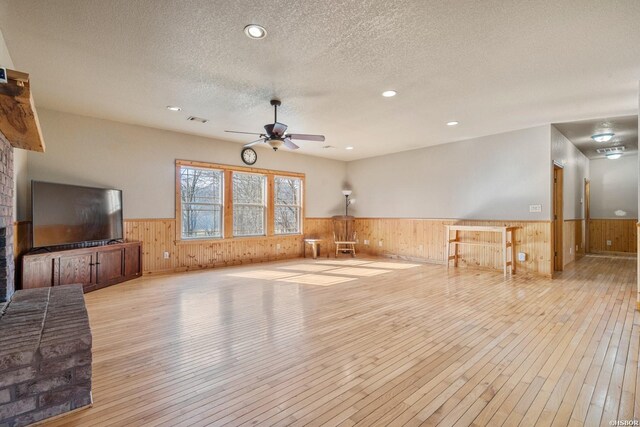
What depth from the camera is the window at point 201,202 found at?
6137mm

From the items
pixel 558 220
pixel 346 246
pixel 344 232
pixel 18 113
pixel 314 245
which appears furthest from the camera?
pixel 346 246

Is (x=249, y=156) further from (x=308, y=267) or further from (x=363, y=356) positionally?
(x=363, y=356)

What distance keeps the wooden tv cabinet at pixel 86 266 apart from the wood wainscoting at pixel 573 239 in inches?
322

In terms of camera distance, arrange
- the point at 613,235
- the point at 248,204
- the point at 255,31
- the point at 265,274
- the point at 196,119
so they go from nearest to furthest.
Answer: the point at 255,31 < the point at 196,119 < the point at 265,274 < the point at 248,204 < the point at 613,235

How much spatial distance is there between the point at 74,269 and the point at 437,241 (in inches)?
264

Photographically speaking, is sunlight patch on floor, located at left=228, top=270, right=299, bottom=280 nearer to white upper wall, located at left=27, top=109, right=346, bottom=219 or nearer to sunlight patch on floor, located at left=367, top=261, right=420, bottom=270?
white upper wall, located at left=27, top=109, right=346, bottom=219

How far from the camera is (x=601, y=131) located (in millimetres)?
5789

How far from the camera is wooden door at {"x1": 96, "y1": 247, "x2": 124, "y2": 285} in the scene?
14.9ft

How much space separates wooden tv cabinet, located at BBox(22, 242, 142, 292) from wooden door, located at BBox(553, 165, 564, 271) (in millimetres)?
7860

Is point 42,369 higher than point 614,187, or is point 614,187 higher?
point 614,187

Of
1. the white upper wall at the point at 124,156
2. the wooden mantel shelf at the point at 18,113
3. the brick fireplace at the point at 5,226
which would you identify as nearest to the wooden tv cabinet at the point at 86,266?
the white upper wall at the point at 124,156

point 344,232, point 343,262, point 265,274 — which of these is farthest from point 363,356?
point 344,232

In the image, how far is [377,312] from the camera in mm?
3467

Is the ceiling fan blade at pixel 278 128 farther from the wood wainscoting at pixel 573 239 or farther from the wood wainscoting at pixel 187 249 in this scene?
the wood wainscoting at pixel 573 239
